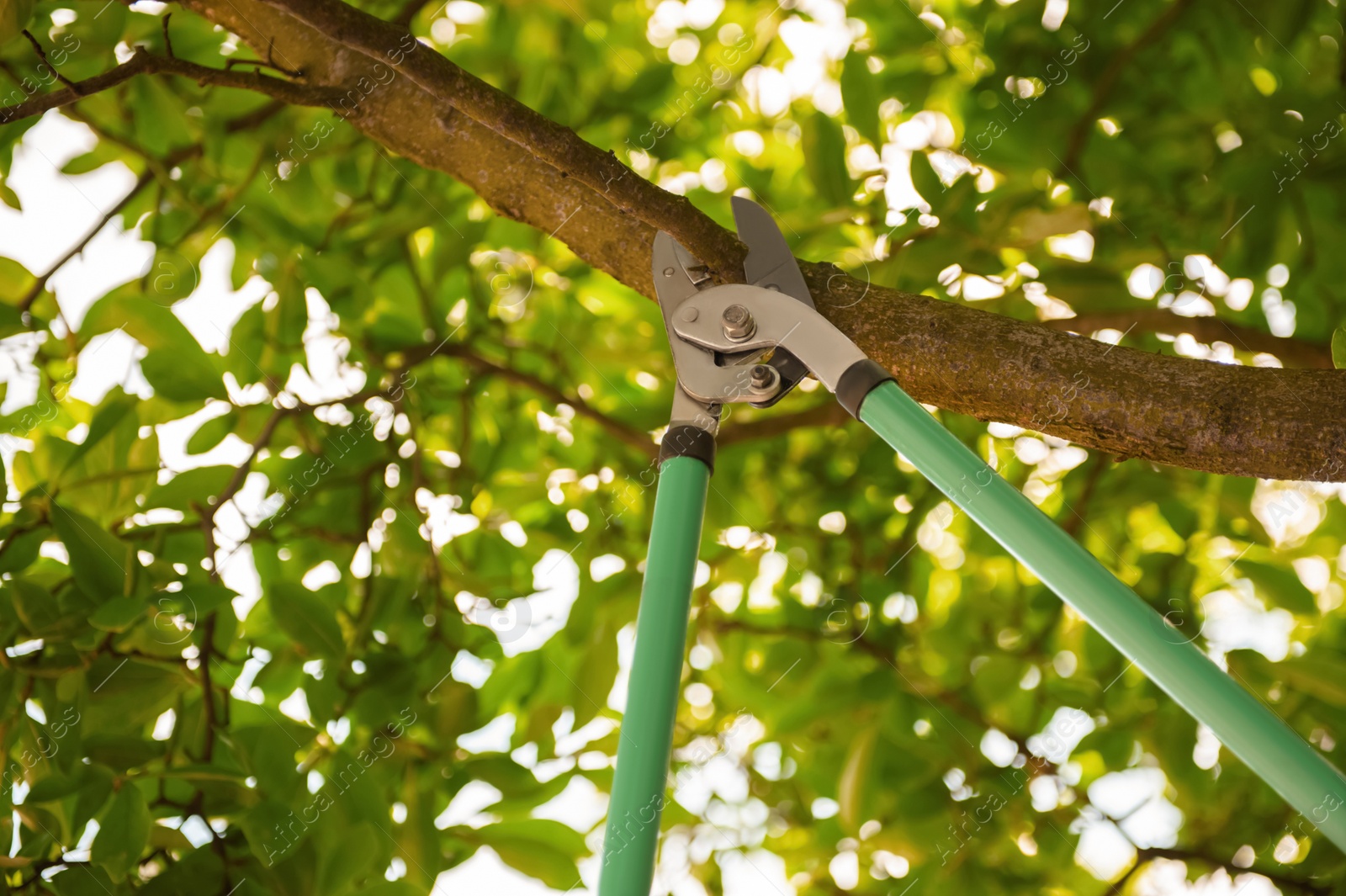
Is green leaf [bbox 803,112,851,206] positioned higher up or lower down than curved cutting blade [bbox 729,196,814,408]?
lower down

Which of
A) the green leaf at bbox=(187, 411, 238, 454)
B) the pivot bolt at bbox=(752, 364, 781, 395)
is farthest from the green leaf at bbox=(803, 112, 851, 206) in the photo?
the green leaf at bbox=(187, 411, 238, 454)

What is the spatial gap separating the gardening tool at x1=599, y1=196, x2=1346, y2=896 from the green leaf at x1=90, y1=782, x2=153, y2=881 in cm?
33

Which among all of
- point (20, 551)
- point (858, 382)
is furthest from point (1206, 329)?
point (20, 551)

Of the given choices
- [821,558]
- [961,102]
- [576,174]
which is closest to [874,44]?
[961,102]

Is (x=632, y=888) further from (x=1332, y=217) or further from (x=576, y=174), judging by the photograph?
(x=1332, y=217)

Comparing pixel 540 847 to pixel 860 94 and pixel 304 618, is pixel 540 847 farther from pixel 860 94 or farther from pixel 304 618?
pixel 860 94

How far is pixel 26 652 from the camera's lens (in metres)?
0.58

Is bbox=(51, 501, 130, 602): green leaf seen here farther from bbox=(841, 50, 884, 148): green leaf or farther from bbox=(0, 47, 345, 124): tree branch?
bbox=(841, 50, 884, 148): green leaf

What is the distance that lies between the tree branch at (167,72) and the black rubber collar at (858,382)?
0.35 meters

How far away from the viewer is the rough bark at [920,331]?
17.2 inches

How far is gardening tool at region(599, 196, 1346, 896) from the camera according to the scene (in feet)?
1.12

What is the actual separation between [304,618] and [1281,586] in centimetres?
80

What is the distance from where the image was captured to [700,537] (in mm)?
417

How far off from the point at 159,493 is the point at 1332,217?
100 cm
